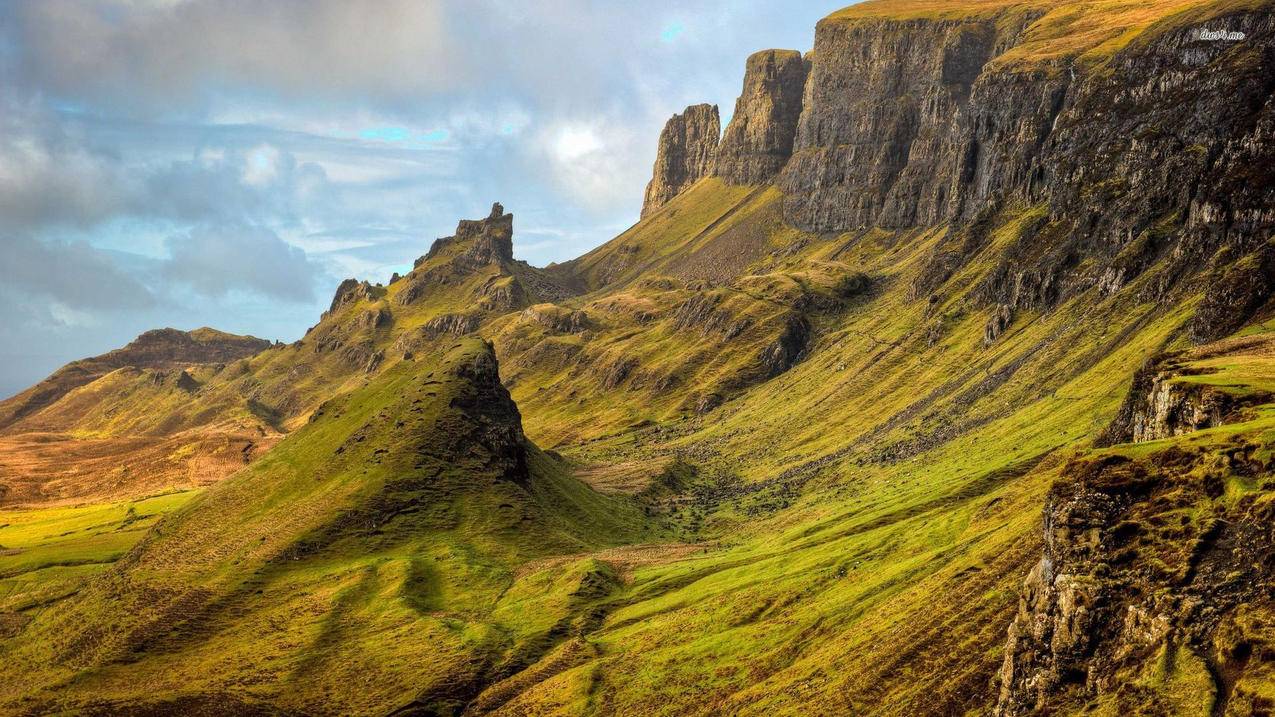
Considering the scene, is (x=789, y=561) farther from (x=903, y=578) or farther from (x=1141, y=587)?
(x=1141, y=587)

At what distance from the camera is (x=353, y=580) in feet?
441

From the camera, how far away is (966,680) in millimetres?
63906

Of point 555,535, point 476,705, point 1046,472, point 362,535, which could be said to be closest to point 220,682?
point 476,705

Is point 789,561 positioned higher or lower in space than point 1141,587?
lower

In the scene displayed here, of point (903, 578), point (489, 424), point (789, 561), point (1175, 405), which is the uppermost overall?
point (489, 424)

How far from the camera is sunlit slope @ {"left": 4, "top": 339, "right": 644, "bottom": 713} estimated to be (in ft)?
358

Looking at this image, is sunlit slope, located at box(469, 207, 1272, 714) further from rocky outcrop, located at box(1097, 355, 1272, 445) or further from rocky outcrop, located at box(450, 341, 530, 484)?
rocky outcrop, located at box(450, 341, 530, 484)

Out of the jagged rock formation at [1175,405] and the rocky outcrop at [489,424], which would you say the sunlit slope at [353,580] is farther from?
the jagged rock formation at [1175,405]

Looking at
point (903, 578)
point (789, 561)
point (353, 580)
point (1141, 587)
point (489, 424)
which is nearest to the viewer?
point (1141, 587)

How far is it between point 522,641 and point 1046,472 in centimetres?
6802

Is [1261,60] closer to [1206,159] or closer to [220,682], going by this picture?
[1206,159]

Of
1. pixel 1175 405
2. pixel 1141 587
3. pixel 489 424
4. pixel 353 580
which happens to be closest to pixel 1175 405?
pixel 1175 405

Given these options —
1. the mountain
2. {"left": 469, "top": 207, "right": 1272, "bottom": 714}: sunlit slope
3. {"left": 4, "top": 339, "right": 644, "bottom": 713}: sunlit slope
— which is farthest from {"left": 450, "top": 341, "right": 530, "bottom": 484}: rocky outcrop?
{"left": 469, "top": 207, "right": 1272, "bottom": 714}: sunlit slope

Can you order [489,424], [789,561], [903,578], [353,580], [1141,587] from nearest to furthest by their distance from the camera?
[1141,587] → [903,578] → [789,561] → [353,580] → [489,424]
